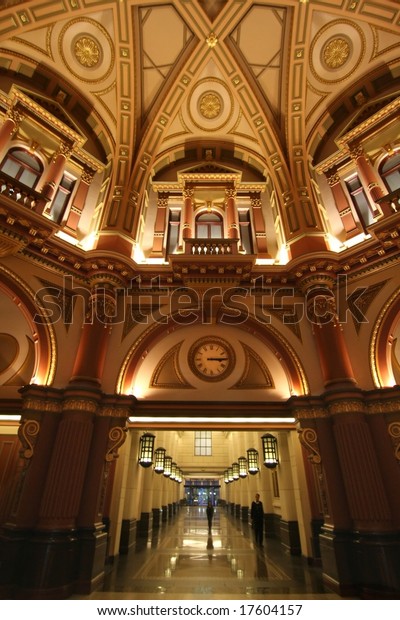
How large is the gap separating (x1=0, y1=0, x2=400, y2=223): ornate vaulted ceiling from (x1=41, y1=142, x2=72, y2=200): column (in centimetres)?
138

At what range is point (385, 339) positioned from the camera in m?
7.93

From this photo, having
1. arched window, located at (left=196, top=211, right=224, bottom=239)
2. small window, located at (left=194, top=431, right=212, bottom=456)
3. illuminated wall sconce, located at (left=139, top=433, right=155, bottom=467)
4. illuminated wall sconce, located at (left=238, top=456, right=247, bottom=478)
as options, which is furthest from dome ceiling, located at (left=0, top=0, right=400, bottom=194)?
small window, located at (left=194, top=431, right=212, bottom=456)

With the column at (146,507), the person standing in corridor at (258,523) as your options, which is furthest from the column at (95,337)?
the person standing in corridor at (258,523)

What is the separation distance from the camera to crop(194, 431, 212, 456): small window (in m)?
26.3

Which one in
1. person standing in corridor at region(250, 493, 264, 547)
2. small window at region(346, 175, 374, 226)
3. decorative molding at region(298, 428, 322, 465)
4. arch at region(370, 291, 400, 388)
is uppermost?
small window at region(346, 175, 374, 226)

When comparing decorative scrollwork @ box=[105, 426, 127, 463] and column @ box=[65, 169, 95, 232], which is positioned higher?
column @ box=[65, 169, 95, 232]

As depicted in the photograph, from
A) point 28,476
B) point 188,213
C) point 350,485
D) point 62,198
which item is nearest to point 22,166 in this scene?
point 62,198

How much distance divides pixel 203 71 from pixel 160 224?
5595mm

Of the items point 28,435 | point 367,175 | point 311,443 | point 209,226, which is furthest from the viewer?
point 209,226

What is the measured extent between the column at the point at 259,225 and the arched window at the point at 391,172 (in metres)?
3.93

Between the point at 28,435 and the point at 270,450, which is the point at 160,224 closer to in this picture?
the point at 28,435

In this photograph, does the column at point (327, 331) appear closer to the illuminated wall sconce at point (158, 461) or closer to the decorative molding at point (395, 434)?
the decorative molding at point (395, 434)

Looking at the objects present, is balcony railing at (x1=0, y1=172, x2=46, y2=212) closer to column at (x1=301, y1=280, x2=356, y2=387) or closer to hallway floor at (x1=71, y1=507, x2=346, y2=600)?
column at (x1=301, y1=280, x2=356, y2=387)

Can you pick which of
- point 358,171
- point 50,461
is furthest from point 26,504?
point 358,171
